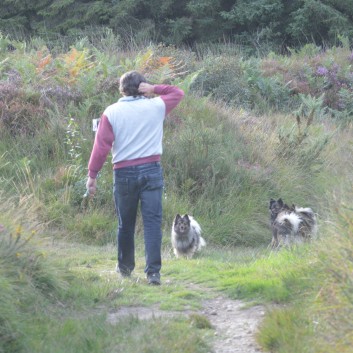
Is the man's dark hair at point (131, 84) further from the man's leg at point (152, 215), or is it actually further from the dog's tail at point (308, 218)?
the dog's tail at point (308, 218)

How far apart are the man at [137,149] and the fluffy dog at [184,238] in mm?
2904

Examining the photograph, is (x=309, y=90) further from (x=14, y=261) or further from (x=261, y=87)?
(x=14, y=261)

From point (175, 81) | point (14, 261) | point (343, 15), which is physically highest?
point (14, 261)

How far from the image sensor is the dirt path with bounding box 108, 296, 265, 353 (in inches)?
296

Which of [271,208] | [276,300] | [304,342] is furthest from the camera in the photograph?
[271,208]

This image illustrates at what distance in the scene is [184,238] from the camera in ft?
41.2

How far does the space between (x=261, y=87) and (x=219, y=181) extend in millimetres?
7976

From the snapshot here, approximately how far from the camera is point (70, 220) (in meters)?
14.1

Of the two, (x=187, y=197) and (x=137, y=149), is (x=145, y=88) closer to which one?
(x=137, y=149)

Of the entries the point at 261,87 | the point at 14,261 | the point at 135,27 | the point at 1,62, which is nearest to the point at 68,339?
the point at 14,261

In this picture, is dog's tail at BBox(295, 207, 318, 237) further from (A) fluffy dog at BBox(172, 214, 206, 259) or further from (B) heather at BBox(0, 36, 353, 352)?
(A) fluffy dog at BBox(172, 214, 206, 259)

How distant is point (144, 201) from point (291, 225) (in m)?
3.98

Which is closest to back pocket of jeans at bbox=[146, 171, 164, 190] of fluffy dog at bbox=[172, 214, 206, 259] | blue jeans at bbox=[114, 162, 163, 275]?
blue jeans at bbox=[114, 162, 163, 275]

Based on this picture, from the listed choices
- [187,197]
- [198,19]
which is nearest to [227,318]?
[187,197]
